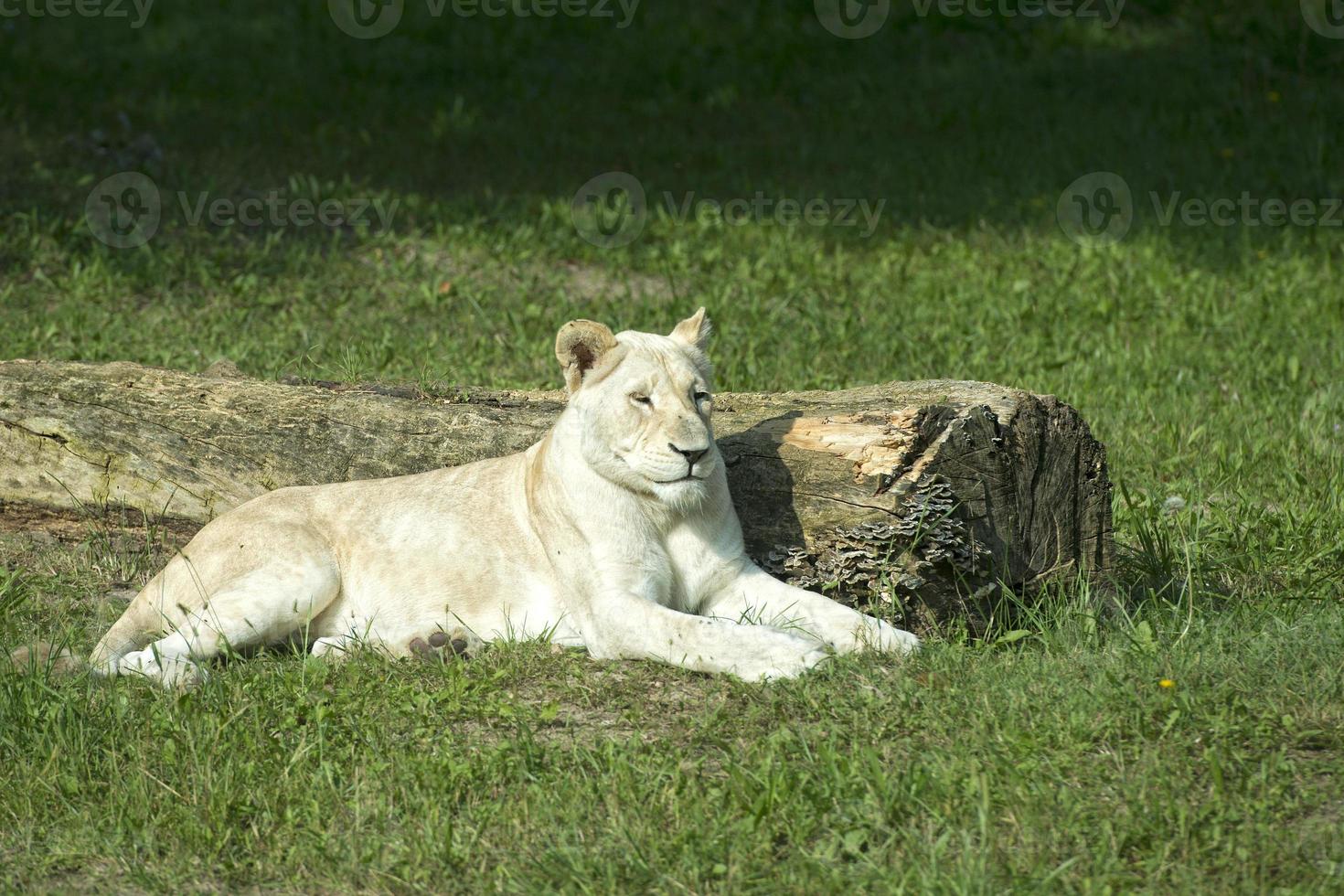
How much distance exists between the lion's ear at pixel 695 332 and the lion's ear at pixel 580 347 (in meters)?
0.32

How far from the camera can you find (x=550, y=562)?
18.2 ft

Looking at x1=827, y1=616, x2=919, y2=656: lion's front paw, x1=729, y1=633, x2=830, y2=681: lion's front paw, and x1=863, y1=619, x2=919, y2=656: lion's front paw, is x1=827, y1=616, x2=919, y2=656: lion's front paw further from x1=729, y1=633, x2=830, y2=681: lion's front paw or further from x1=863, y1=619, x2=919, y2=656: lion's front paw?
x1=729, y1=633, x2=830, y2=681: lion's front paw

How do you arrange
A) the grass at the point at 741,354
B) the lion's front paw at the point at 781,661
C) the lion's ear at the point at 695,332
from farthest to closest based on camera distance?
the lion's ear at the point at 695,332
the lion's front paw at the point at 781,661
the grass at the point at 741,354

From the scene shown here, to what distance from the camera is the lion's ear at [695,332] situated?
562 centimetres

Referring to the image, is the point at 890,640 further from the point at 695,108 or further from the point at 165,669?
the point at 695,108

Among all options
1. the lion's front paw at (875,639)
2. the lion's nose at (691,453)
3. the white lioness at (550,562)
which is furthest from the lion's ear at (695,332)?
the lion's front paw at (875,639)

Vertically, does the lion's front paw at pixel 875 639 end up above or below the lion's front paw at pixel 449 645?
above

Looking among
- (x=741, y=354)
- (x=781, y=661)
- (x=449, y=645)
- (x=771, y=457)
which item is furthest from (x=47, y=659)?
(x=741, y=354)

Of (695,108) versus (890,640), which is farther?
(695,108)

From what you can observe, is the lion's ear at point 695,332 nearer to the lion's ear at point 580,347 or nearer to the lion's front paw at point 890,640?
the lion's ear at point 580,347

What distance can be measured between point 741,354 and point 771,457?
159 inches

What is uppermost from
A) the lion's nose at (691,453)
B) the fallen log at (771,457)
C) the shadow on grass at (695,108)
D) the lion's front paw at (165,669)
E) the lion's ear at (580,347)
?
the shadow on grass at (695,108)

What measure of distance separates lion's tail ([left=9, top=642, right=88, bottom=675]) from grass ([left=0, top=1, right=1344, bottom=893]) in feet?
0.49

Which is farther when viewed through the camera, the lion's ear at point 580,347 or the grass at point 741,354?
the lion's ear at point 580,347
